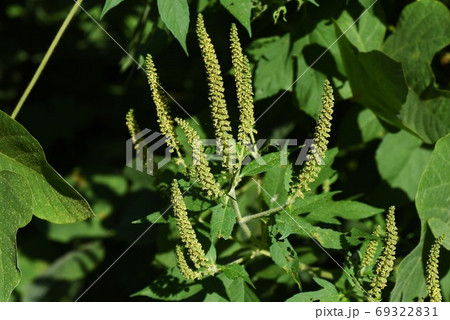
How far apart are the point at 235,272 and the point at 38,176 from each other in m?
0.57

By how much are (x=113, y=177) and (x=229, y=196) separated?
1.63 metres

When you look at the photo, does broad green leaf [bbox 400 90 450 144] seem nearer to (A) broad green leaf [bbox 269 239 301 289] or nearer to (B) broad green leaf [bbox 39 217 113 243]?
(A) broad green leaf [bbox 269 239 301 289]

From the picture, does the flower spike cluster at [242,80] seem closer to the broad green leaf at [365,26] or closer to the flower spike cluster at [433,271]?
the flower spike cluster at [433,271]

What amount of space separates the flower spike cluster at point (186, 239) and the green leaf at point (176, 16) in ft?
1.44

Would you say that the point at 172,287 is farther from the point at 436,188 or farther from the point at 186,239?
the point at 436,188

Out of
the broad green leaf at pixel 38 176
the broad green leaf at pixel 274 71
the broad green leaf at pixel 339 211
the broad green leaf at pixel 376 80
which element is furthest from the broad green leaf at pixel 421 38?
the broad green leaf at pixel 38 176

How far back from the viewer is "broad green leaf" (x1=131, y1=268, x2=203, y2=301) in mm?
1829

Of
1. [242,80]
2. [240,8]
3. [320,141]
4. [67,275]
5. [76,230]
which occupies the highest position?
[240,8]

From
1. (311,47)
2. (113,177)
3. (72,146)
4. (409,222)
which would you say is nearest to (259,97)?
(311,47)

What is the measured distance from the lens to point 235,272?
169cm

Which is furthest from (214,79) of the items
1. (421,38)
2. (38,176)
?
(421,38)

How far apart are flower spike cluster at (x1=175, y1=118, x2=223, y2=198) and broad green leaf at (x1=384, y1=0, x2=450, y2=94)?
2.82 ft

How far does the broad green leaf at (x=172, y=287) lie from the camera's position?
1.83m
